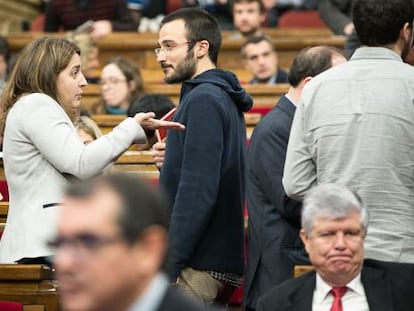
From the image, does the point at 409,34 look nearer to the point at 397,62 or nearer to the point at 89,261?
the point at 397,62

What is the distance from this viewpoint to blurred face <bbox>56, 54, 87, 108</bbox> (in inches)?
188

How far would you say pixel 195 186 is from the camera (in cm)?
466

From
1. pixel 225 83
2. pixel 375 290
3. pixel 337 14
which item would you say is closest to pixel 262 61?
pixel 337 14

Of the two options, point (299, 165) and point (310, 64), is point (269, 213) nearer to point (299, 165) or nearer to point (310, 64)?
Answer: point (299, 165)

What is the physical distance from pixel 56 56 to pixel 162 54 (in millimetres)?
457

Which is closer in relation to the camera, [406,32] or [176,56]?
[406,32]

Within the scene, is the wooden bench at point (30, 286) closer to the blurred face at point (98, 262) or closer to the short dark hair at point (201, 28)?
the short dark hair at point (201, 28)

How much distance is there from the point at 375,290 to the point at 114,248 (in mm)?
1853

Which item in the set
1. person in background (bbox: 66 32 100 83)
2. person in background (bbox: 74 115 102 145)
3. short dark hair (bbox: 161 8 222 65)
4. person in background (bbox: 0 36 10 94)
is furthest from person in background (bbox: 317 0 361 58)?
short dark hair (bbox: 161 8 222 65)

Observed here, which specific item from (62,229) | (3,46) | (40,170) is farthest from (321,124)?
(3,46)

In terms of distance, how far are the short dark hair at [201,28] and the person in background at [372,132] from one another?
0.74 metres

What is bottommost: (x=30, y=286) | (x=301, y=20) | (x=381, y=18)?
(x=301, y=20)

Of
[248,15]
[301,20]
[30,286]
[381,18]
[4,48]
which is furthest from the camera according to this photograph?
[301,20]

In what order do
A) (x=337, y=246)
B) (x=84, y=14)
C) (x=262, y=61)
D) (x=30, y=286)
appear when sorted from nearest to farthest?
(x=337, y=246) → (x=30, y=286) → (x=262, y=61) → (x=84, y=14)
